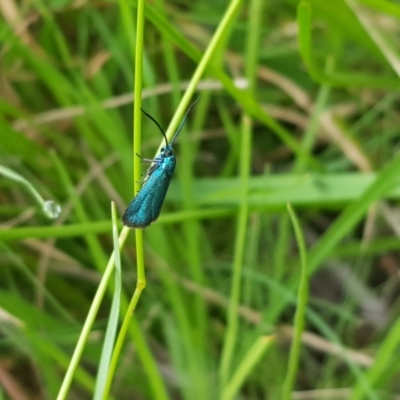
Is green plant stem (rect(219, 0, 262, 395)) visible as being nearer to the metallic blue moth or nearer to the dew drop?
the metallic blue moth

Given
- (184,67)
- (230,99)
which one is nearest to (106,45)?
(184,67)

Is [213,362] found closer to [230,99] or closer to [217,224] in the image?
[217,224]

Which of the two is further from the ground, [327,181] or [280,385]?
[327,181]

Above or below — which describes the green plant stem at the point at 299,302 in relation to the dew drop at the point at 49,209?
below

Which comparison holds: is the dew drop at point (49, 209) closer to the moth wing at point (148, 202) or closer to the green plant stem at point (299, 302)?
the moth wing at point (148, 202)

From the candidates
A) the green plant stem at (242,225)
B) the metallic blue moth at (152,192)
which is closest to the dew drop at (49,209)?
the metallic blue moth at (152,192)

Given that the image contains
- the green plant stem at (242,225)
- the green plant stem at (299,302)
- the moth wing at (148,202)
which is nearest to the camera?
the green plant stem at (299,302)

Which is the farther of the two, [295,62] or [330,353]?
[295,62]
